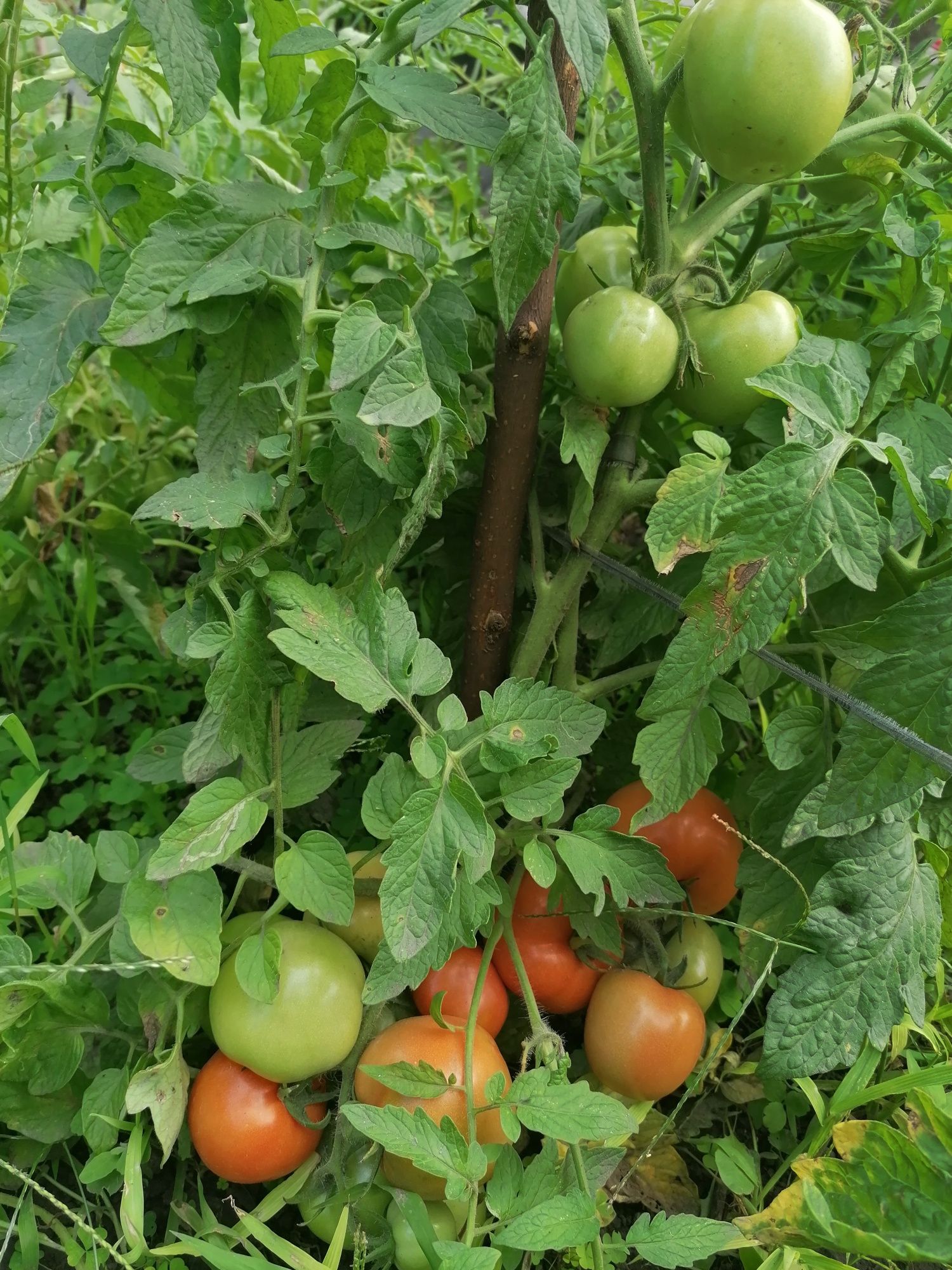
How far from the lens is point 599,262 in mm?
892

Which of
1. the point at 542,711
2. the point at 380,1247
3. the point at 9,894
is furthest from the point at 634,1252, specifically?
the point at 9,894

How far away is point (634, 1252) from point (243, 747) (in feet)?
1.88

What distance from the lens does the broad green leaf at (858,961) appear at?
2.48 ft

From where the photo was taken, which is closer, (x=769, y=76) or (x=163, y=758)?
(x=769, y=76)

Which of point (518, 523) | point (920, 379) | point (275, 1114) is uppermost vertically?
point (920, 379)

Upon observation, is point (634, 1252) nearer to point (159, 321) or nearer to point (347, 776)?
point (347, 776)

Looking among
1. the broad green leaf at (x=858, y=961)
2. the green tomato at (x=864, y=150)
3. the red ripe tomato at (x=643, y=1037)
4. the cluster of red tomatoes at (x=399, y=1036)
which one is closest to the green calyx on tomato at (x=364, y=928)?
the cluster of red tomatoes at (x=399, y=1036)

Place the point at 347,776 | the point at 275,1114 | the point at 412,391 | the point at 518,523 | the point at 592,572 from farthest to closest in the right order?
the point at 347,776, the point at 592,572, the point at 518,523, the point at 275,1114, the point at 412,391

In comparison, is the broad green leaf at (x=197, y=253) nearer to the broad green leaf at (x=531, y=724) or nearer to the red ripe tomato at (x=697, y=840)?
the broad green leaf at (x=531, y=724)

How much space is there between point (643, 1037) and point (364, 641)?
447mm

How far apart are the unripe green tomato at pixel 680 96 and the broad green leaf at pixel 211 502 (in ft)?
1.47

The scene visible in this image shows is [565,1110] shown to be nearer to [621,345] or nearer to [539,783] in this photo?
[539,783]

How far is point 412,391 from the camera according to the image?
2.19ft

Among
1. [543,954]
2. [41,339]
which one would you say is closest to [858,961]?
[543,954]
